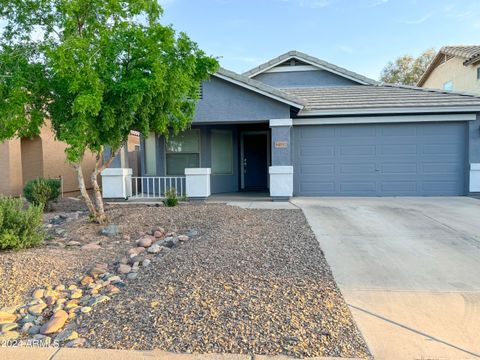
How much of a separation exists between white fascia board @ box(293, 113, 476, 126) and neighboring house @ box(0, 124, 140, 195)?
971 centimetres

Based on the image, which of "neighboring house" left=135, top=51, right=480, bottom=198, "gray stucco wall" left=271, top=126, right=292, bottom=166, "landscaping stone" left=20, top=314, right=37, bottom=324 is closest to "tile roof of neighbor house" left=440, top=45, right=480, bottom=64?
"neighboring house" left=135, top=51, right=480, bottom=198

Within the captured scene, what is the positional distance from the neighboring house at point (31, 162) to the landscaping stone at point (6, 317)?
429 inches

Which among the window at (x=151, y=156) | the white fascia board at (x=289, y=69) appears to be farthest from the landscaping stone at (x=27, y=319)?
the white fascia board at (x=289, y=69)

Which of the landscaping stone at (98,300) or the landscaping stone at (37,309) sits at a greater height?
the landscaping stone at (98,300)

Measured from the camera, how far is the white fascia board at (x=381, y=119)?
438 inches

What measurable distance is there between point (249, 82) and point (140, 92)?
5112 mm

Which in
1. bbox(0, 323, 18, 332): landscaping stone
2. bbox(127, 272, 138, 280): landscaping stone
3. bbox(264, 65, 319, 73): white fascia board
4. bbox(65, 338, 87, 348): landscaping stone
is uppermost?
bbox(264, 65, 319, 73): white fascia board

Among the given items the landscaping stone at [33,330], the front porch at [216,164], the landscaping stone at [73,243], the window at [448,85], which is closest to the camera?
the landscaping stone at [33,330]

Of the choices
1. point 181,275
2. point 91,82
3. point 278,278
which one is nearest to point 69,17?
point 91,82

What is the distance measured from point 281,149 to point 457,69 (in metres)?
16.2

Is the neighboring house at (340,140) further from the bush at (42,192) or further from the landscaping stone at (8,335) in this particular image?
the landscaping stone at (8,335)

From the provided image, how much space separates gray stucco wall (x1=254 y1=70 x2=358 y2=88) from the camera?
1481cm

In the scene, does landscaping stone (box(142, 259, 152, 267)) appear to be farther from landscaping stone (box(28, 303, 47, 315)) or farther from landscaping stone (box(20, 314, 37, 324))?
landscaping stone (box(20, 314, 37, 324))

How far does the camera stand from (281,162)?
1080cm
